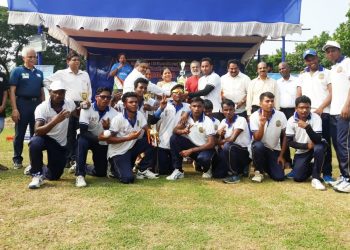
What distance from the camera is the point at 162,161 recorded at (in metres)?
5.59

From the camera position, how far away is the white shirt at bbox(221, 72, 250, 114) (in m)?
6.14

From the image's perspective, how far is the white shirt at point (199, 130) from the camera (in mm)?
5340

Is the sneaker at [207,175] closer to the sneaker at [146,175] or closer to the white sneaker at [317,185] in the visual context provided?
the sneaker at [146,175]

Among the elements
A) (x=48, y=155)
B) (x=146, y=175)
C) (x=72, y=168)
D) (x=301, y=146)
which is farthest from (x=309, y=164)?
(x=48, y=155)

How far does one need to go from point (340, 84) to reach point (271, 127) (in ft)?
3.47

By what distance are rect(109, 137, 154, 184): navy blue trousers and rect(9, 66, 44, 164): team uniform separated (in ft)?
4.86

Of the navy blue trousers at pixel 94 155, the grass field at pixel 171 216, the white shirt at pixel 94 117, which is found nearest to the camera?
the grass field at pixel 171 216

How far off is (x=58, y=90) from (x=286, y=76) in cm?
397

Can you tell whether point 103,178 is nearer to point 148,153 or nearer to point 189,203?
point 148,153

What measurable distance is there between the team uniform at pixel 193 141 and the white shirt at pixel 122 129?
568mm

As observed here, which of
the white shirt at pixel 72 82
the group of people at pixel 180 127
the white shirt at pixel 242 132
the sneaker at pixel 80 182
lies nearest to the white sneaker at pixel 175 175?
the group of people at pixel 180 127

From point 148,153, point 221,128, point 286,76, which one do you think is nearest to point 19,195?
point 148,153

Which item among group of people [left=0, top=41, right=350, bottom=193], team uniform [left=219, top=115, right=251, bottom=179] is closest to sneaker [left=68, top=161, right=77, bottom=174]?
group of people [left=0, top=41, right=350, bottom=193]

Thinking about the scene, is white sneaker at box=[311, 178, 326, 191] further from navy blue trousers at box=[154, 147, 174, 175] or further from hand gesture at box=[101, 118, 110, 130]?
hand gesture at box=[101, 118, 110, 130]
